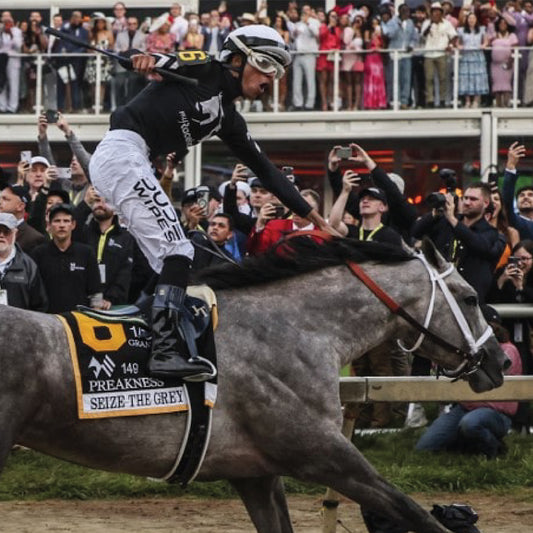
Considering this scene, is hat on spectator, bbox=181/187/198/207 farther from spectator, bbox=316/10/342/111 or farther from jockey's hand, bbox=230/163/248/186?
spectator, bbox=316/10/342/111

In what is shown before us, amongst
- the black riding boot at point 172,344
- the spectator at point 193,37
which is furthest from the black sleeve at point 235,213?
the spectator at point 193,37

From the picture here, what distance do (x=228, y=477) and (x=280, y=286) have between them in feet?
3.31

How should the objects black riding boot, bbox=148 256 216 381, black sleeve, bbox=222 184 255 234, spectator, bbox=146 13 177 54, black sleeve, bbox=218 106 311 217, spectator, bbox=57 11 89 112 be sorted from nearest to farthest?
black riding boot, bbox=148 256 216 381 < black sleeve, bbox=218 106 311 217 < black sleeve, bbox=222 184 255 234 < spectator, bbox=146 13 177 54 < spectator, bbox=57 11 89 112

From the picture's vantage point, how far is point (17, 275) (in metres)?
10.3

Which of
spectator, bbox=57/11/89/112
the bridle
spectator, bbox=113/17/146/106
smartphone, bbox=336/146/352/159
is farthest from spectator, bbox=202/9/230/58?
the bridle

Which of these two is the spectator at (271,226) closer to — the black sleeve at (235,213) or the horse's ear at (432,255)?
the black sleeve at (235,213)

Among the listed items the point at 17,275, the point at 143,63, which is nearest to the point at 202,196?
the point at 17,275

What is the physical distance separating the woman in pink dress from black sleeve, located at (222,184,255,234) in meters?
10.1

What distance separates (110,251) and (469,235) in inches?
119

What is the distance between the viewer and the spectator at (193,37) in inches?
850

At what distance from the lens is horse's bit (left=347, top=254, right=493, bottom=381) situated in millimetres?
6926

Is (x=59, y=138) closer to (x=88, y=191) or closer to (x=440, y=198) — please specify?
(x=88, y=191)

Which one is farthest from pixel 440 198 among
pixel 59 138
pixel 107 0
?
pixel 107 0

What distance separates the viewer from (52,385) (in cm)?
610
